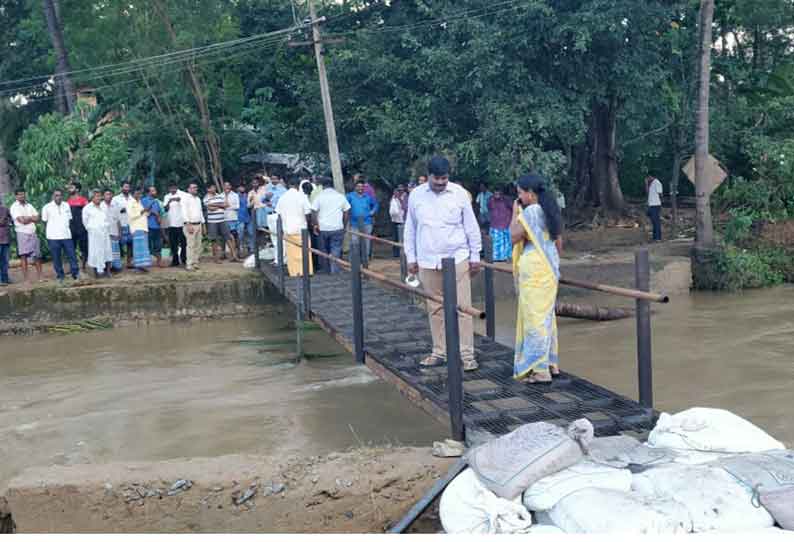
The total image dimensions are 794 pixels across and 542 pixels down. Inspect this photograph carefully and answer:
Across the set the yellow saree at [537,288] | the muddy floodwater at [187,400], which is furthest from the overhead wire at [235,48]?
the yellow saree at [537,288]

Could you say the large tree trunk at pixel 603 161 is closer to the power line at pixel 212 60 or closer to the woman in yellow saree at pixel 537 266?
the power line at pixel 212 60

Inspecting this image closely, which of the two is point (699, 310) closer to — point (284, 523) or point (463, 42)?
point (463, 42)

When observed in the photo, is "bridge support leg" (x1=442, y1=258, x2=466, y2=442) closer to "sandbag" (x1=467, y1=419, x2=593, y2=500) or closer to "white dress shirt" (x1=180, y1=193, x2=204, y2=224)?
"sandbag" (x1=467, y1=419, x2=593, y2=500)

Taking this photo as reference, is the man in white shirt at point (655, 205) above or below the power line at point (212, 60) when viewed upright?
below

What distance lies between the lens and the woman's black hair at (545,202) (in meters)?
5.64

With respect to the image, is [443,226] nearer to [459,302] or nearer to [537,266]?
[459,302]

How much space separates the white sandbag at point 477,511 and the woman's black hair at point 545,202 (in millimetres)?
2034

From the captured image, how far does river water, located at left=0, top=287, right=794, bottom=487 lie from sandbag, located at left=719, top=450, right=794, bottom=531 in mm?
3312

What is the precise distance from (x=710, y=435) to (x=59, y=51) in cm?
2078

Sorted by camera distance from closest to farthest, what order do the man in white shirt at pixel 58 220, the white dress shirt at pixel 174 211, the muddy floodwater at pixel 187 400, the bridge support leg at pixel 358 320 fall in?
the bridge support leg at pixel 358 320 < the muddy floodwater at pixel 187 400 < the man in white shirt at pixel 58 220 < the white dress shirt at pixel 174 211

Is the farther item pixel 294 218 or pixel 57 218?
pixel 57 218

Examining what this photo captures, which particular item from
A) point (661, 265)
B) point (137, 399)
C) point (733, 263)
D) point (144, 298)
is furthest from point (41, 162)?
point (733, 263)

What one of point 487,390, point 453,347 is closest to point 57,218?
point 487,390

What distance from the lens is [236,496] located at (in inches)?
198
